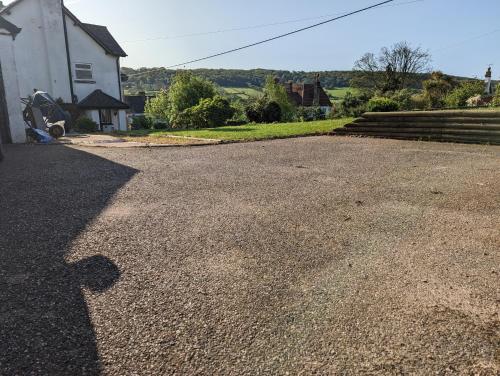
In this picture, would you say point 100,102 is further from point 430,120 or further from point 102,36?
point 430,120

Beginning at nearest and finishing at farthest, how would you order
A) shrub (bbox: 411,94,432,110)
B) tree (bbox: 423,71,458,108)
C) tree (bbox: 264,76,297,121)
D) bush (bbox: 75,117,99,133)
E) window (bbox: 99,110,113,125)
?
bush (bbox: 75,117,99,133) < window (bbox: 99,110,113,125) < shrub (bbox: 411,94,432,110) < tree (bbox: 423,71,458,108) < tree (bbox: 264,76,297,121)

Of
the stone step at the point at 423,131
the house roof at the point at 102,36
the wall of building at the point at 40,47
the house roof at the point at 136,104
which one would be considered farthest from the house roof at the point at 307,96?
the stone step at the point at 423,131

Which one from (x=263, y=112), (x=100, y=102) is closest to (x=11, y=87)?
(x=100, y=102)

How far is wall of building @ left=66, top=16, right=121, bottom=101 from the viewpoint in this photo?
1005 inches

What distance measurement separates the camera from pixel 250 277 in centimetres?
318

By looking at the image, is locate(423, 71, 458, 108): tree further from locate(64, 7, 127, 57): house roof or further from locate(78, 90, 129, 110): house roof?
locate(64, 7, 127, 57): house roof

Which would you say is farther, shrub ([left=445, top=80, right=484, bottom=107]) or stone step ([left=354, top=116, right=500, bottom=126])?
shrub ([left=445, top=80, right=484, bottom=107])

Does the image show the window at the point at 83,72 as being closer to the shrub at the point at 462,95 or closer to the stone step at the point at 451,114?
the stone step at the point at 451,114

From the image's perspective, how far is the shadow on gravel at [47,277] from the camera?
7.22 feet

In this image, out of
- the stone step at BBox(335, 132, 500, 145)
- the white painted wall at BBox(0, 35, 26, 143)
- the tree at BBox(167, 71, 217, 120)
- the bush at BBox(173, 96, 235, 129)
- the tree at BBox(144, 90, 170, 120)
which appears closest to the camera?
the stone step at BBox(335, 132, 500, 145)

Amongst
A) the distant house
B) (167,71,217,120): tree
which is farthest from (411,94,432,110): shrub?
the distant house

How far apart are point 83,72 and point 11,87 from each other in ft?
47.4

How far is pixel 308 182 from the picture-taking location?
22.3 feet

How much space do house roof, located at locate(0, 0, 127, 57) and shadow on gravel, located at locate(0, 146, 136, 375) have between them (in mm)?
22902
